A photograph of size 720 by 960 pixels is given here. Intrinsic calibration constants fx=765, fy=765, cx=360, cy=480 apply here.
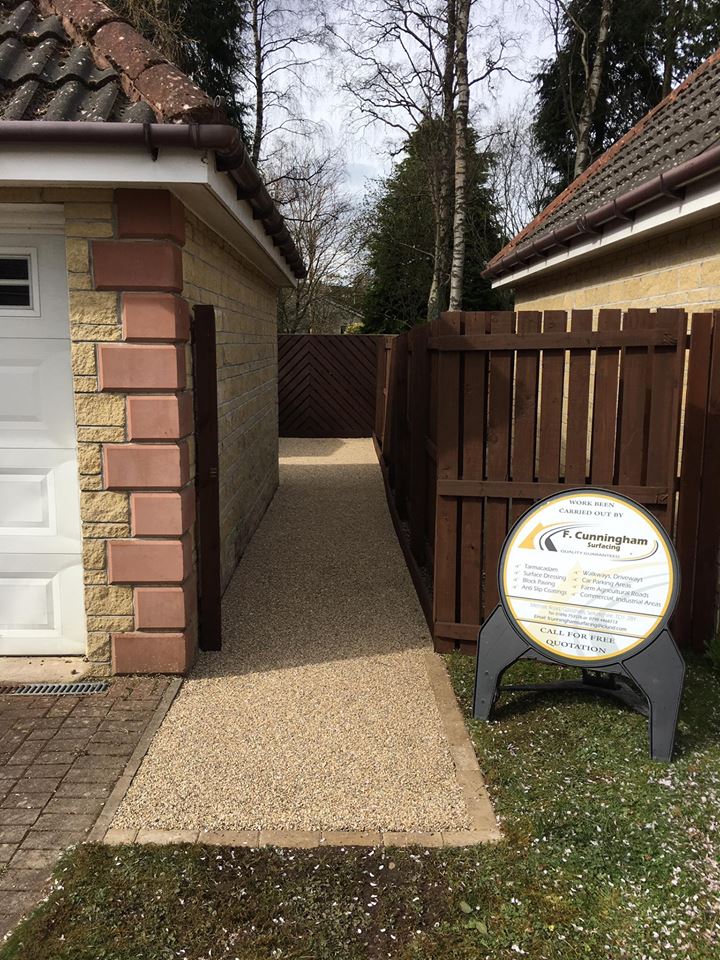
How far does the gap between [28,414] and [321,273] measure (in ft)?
73.8

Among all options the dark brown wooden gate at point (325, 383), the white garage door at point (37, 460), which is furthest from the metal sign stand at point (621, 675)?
the dark brown wooden gate at point (325, 383)

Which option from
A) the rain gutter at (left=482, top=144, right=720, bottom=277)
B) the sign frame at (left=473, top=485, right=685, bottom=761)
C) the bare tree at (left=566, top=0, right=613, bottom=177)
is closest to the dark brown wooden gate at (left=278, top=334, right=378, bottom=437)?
the rain gutter at (left=482, top=144, right=720, bottom=277)

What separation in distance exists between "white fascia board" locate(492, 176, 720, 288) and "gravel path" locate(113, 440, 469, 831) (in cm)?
322

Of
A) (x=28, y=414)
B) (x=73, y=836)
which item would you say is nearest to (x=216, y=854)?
(x=73, y=836)

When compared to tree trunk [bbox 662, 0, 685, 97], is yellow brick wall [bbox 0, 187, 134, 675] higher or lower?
lower

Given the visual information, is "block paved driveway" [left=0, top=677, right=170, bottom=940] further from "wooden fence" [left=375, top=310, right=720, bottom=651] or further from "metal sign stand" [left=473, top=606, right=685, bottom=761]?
"wooden fence" [left=375, top=310, right=720, bottom=651]

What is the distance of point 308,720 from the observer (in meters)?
4.03

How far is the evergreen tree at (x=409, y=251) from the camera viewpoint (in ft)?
79.6

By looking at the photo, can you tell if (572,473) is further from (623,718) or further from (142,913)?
(142,913)

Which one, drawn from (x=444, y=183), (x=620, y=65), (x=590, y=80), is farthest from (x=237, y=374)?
(x=620, y=65)

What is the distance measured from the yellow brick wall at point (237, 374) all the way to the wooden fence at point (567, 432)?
1.71 m

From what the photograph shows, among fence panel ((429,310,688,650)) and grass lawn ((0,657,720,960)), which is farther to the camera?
fence panel ((429,310,688,650))

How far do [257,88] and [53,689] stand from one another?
18.6 metres

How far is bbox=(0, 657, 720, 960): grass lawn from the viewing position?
2469 mm
